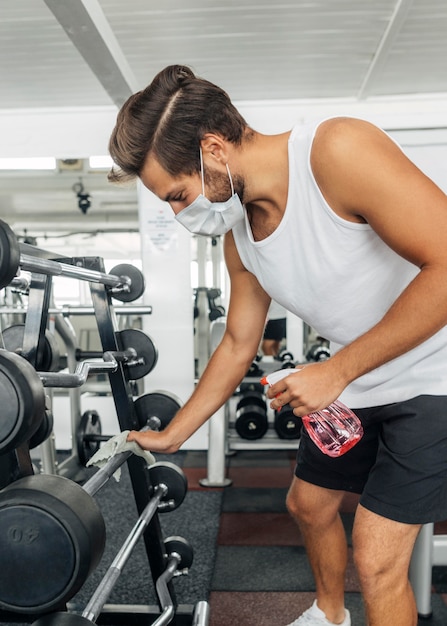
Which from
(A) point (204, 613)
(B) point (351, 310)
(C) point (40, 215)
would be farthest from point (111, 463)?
(C) point (40, 215)

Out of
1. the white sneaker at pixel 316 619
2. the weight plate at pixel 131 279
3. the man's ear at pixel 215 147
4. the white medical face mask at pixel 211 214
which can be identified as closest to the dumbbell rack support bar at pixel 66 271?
the weight plate at pixel 131 279

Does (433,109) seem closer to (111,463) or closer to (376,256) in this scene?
(376,256)

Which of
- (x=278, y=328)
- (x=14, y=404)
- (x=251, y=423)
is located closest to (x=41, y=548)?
(x=14, y=404)

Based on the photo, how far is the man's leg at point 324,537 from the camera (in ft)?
4.77

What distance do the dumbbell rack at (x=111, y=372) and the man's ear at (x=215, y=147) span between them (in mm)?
437

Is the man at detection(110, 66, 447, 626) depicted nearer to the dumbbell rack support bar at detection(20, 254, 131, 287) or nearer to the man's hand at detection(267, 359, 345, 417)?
the man's hand at detection(267, 359, 345, 417)

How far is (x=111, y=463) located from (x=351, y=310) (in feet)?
2.15

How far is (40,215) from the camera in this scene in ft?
23.3

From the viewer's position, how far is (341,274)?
1193mm

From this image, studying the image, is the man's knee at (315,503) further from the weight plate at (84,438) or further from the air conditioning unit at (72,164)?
the air conditioning unit at (72,164)

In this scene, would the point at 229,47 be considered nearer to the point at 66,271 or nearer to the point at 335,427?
the point at 66,271

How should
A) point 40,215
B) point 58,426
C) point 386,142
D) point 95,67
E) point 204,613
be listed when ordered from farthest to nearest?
point 40,215 → point 58,426 → point 95,67 → point 204,613 → point 386,142

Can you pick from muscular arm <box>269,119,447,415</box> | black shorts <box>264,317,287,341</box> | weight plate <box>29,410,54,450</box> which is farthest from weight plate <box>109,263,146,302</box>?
black shorts <box>264,317,287,341</box>

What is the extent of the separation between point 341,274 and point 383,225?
0.61ft
